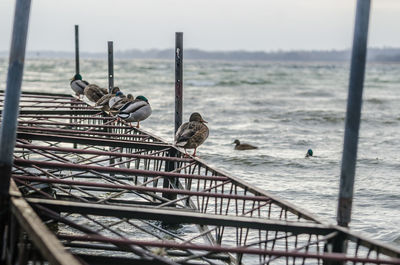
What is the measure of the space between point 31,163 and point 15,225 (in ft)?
8.60

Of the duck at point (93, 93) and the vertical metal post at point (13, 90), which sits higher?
the vertical metal post at point (13, 90)

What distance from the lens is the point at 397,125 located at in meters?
37.5

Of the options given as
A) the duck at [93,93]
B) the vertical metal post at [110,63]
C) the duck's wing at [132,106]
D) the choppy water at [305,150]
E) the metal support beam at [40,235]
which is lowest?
the choppy water at [305,150]

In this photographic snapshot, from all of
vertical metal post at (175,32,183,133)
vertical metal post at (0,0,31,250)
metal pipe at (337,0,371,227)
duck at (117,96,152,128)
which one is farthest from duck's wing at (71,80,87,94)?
metal pipe at (337,0,371,227)

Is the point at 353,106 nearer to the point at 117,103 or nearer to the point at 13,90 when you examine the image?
the point at 13,90

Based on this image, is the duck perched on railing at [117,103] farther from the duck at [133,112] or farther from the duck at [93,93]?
the duck at [93,93]

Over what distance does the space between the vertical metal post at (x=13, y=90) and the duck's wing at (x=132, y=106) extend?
816 centimetres

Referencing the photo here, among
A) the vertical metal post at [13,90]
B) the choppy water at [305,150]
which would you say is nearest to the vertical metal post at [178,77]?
the choppy water at [305,150]

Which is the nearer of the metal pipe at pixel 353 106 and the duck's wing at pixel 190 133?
the metal pipe at pixel 353 106

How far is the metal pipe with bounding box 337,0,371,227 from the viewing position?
6.00 meters

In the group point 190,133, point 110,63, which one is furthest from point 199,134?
point 110,63

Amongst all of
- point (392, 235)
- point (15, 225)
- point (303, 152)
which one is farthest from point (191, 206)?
point (303, 152)

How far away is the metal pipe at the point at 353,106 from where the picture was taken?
6000 millimetres

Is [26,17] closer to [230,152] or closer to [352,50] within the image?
[352,50]
